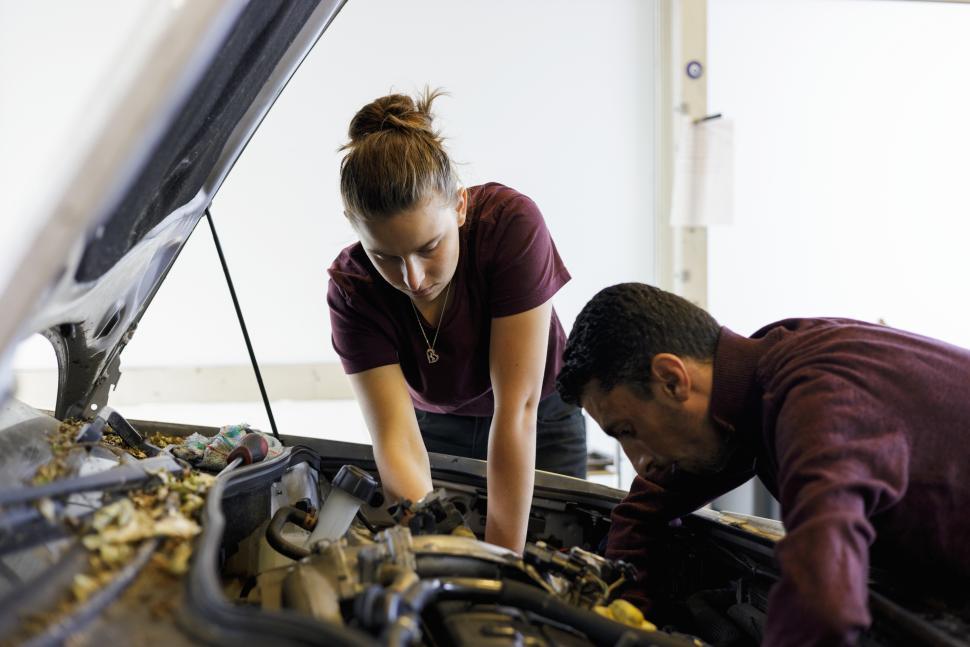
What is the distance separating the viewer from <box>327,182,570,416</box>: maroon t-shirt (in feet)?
5.04

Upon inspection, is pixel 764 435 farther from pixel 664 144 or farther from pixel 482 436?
pixel 664 144

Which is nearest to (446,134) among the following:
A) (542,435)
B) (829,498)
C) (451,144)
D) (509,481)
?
(451,144)

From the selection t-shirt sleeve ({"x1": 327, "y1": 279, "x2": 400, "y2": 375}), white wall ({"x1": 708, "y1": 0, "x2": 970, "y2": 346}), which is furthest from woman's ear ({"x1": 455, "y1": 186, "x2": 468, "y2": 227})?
white wall ({"x1": 708, "y1": 0, "x2": 970, "y2": 346})

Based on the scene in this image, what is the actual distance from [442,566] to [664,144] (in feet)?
10.1

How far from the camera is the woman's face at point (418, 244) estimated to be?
1329 mm

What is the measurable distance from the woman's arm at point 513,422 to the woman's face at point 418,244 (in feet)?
0.56

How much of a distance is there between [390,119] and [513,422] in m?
0.60

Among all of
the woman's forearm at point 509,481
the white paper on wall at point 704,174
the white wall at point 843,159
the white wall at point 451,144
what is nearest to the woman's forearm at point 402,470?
the woman's forearm at point 509,481

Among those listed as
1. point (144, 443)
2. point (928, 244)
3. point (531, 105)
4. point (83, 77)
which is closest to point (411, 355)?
point (144, 443)

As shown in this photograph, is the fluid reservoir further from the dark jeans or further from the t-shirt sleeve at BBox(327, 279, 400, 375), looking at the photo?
the dark jeans

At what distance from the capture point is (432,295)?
1.49m

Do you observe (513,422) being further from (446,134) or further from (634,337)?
(446,134)

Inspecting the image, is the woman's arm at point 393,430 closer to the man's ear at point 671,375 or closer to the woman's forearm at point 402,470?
the woman's forearm at point 402,470

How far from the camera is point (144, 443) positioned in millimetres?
1354
